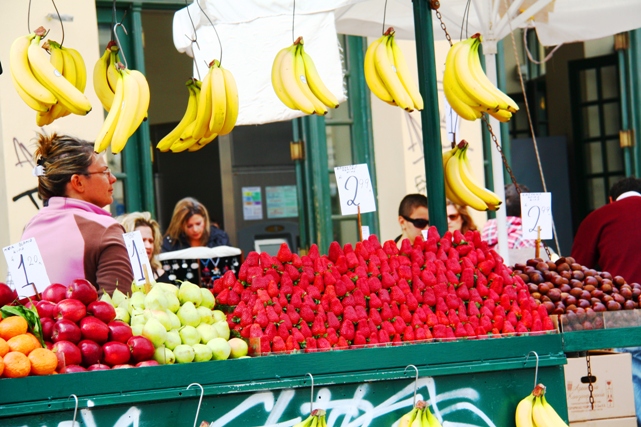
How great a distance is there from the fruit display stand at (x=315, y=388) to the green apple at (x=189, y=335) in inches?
6.7

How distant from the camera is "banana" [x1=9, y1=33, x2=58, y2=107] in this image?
10.3 ft

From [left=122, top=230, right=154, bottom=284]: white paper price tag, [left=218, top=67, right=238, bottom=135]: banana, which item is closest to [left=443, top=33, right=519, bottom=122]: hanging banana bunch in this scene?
[left=218, top=67, right=238, bottom=135]: banana

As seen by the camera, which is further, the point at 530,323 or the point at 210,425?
the point at 530,323

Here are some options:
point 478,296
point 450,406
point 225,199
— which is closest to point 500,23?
point 478,296

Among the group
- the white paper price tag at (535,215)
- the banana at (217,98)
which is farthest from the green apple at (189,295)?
the white paper price tag at (535,215)

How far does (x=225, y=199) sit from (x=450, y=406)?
18.4 ft

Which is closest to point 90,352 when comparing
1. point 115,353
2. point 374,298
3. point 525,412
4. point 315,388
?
point 115,353

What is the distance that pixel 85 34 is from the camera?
6.17 meters

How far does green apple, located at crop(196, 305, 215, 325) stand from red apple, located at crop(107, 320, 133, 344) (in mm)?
318

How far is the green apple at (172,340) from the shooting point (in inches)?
112

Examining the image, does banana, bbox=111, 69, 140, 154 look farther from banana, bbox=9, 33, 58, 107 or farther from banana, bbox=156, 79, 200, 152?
banana, bbox=156, 79, 200, 152

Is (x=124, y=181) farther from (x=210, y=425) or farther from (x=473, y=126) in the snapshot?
(x=210, y=425)

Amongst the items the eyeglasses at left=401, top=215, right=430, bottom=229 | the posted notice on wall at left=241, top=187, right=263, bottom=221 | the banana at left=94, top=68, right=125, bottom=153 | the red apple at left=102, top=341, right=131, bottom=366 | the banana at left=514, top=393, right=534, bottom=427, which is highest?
the banana at left=94, top=68, right=125, bottom=153

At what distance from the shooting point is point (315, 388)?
289 centimetres
